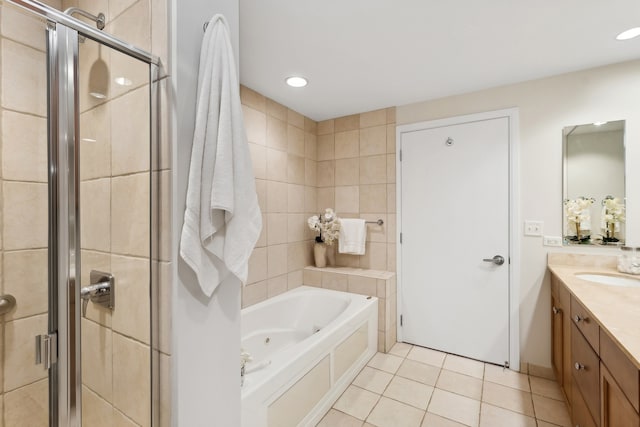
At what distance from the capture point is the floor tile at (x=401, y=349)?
2564mm

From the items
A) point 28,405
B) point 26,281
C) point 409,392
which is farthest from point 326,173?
point 28,405

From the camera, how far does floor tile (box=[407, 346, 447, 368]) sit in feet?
7.92

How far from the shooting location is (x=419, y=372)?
227cm

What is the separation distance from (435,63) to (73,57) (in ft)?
6.50

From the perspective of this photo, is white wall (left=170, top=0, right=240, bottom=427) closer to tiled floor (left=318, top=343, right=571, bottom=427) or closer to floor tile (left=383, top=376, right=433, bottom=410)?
tiled floor (left=318, top=343, right=571, bottom=427)

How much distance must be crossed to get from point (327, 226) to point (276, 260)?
613 mm

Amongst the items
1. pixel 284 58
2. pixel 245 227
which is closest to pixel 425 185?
pixel 284 58

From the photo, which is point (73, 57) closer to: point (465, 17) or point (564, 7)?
point (465, 17)

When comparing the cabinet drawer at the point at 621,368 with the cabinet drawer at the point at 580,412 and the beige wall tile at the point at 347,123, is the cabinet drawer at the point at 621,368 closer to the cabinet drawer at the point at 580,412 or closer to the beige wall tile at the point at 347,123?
the cabinet drawer at the point at 580,412

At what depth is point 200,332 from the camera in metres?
0.89

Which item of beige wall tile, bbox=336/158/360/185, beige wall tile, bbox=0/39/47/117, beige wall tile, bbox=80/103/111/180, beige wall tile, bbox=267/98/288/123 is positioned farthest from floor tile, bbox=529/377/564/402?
beige wall tile, bbox=0/39/47/117

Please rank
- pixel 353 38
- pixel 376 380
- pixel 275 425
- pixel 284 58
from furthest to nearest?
pixel 376 380, pixel 284 58, pixel 353 38, pixel 275 425

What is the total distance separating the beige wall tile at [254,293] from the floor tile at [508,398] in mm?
1802

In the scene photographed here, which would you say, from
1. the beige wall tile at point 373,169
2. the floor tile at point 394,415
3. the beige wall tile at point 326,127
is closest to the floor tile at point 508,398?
the floor tile at point 394,415
